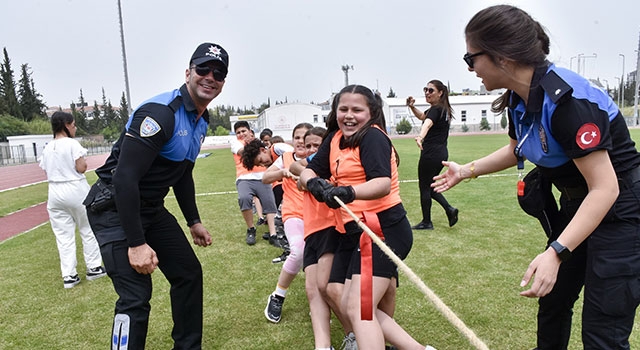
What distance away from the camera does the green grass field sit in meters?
3.79

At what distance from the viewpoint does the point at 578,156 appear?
1.82m

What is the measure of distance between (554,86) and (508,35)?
0.31m

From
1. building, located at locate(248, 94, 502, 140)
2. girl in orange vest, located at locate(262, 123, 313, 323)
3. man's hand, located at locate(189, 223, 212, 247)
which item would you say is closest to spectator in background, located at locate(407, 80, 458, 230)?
girl in orange vest, located at locate(262, 123, 313, 323)

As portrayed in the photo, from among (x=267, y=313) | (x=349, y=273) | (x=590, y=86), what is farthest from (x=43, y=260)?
(x=590, y=86)

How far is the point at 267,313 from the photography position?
414cm

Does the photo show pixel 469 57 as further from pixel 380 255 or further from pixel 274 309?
pixel 274 309

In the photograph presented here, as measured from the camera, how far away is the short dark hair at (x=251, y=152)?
6602 millimetres

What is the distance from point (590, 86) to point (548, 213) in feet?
3.03

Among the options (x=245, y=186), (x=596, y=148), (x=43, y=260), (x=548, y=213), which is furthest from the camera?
(x=245, y=186)

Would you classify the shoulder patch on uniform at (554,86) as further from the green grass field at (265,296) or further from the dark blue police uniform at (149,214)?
the green grass field at (265,296)

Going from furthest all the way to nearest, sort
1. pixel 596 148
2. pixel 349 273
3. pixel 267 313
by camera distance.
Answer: pixel 267 313 < pixel 349 273 < pixel 596 148

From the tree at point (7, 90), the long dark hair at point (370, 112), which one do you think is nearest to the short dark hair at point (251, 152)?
the long dark hair at point (370, 112)

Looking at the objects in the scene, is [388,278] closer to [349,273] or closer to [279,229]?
[349,273]

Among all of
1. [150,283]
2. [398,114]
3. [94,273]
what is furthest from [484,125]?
[150,283]
